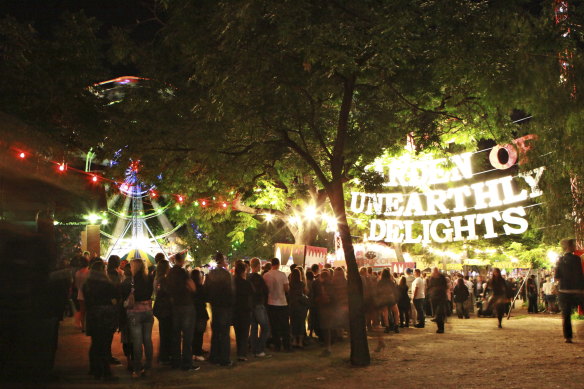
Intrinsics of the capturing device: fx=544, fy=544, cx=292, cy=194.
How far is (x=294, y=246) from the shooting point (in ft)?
63.9

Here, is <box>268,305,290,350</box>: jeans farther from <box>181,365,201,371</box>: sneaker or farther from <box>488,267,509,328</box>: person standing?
<box>488,267,509,328</box>: person standing

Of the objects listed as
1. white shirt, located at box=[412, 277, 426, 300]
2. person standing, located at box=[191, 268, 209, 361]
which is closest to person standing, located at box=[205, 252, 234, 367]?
person standing, located at box=[191, 268, 209, 361]

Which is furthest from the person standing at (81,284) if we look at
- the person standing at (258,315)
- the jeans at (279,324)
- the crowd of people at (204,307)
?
the jeans at (279,324)

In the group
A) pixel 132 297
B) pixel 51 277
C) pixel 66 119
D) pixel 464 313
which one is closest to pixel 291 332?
pixel 132 297

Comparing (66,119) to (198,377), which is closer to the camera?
(198,377)

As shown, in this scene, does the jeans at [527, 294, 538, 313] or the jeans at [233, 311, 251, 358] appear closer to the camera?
the jeans at [233, 311, 251, 358]

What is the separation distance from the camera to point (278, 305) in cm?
1197

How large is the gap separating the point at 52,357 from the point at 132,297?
1672 mm

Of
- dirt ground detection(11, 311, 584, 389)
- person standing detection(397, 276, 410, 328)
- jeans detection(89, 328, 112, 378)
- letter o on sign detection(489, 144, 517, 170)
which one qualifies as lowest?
dirt ground detection(11, 311, 584, 389)

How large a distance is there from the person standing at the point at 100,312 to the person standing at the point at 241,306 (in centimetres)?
273

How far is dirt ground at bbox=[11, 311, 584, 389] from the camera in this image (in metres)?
8.15

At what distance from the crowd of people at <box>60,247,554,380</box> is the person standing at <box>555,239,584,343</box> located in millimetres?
3730

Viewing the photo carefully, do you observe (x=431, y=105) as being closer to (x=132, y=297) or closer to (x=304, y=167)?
(x=304, y=167)

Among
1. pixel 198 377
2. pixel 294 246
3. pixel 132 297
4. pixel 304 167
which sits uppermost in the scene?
pixel 304 167
